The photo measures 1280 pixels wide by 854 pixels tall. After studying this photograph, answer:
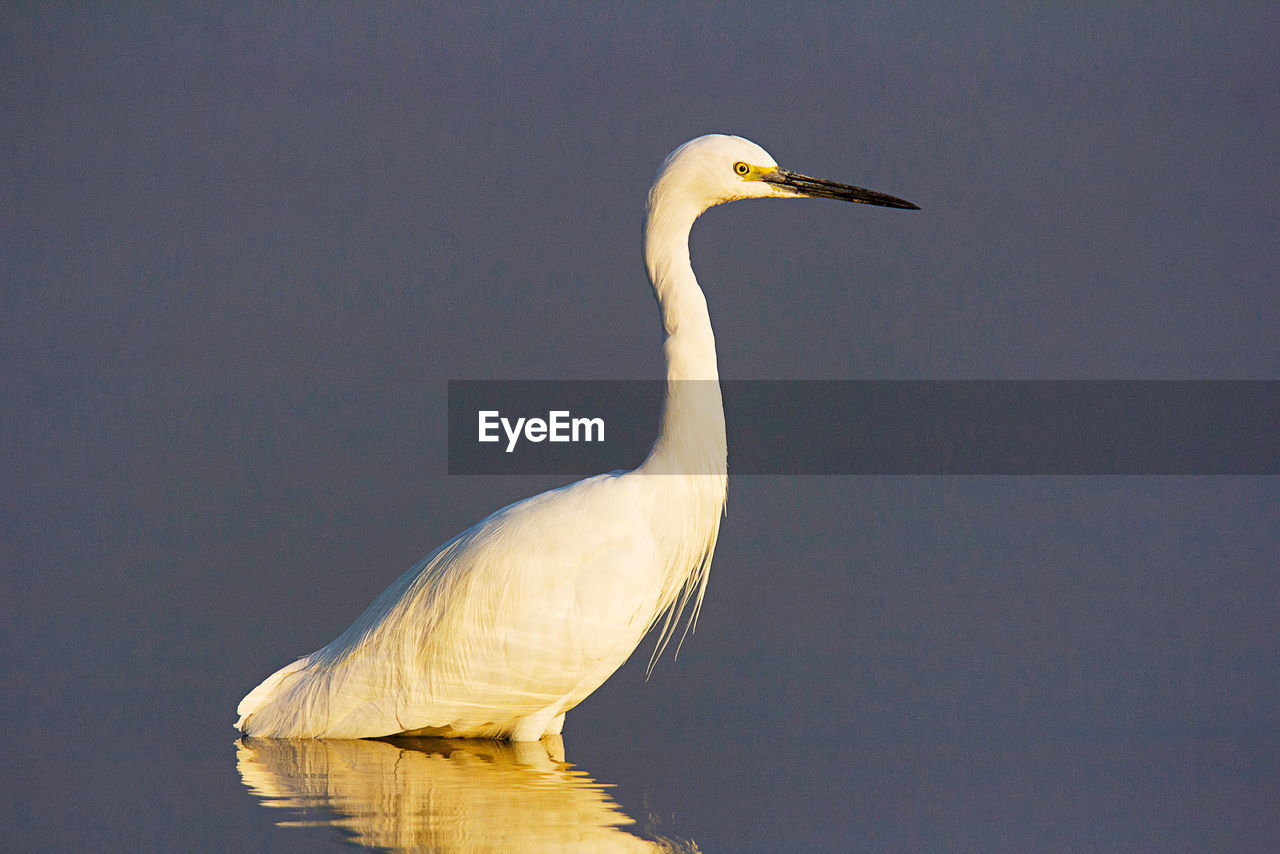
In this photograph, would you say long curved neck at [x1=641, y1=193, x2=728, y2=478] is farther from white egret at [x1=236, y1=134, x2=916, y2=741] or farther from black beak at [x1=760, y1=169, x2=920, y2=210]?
black beak at [x1=760, y1=169, x2=920, y2=210]

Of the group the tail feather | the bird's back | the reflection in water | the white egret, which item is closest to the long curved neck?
the white egret

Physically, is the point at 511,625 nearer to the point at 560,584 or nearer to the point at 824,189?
the point at 560,584

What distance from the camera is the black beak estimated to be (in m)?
4.86

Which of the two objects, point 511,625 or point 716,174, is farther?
point 716,174

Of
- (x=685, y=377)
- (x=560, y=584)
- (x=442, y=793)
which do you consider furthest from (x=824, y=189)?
(x=442, y=793)

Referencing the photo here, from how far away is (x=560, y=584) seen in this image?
4516 millimetres

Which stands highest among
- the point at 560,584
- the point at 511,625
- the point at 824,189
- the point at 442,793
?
the point at 824,189

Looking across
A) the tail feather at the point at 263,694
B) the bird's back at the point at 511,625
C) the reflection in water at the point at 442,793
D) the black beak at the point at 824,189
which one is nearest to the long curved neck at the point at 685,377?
the bird's back at the point at 511,625

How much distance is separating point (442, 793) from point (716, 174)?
209 cm

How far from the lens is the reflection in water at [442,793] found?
3.73 m

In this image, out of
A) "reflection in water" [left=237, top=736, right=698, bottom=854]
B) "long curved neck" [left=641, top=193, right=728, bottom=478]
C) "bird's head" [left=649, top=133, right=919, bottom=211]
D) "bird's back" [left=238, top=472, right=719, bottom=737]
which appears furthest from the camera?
"bird's head" [left=649, top=133, right=919, bottom=211]

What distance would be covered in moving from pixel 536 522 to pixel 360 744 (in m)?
0.91

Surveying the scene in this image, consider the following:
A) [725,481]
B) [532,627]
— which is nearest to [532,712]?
[532,627]

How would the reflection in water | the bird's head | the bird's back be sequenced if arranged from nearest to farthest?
the reflection in water → the bird's back → the bird's head
